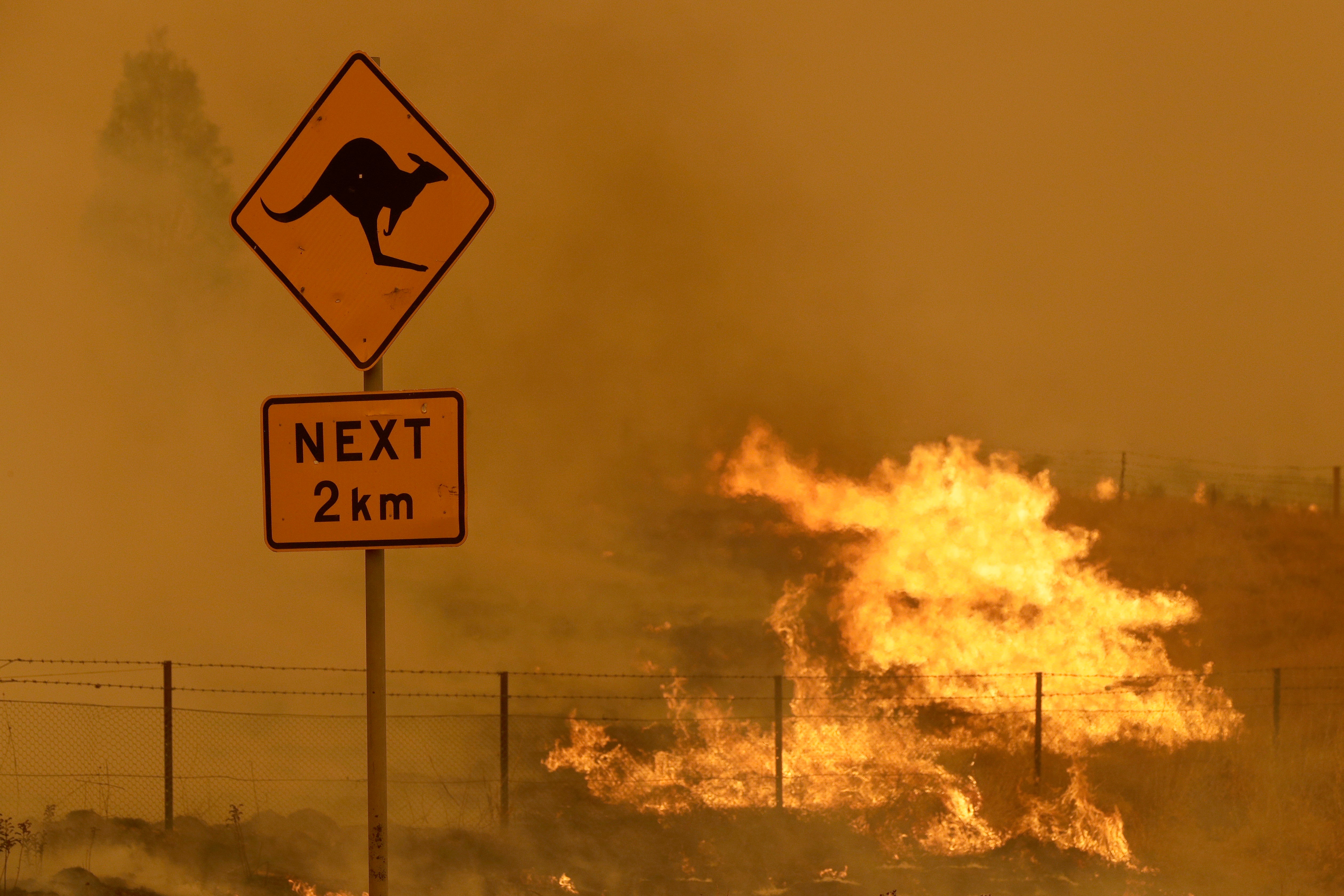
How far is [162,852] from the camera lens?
8500 millimetres

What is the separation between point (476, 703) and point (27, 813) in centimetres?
425

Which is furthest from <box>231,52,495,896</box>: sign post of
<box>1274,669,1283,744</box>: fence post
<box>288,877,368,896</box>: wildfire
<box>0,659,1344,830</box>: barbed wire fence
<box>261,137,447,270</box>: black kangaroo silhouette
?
<box>1274,669,1283,744</box>: fence post

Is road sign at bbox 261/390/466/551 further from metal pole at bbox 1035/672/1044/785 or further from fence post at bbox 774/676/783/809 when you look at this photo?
metal pole at bbox 1035/672/1044/785

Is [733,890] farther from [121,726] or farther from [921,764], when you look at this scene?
[121,726]

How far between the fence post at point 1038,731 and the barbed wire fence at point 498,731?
1.6 inches

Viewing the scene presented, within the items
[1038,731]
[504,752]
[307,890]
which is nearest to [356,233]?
[307,890]

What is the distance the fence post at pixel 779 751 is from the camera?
1012 centimetres

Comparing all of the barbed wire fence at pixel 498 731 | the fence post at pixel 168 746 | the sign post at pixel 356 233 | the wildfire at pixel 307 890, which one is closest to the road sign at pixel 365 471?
the sign post at pixel 356 233

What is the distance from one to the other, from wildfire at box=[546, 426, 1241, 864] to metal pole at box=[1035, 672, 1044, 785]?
0.92 ft

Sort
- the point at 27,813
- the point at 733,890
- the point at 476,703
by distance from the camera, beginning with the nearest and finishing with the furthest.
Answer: the point at 733,890 < the point at 27,813 < the point at 476,703

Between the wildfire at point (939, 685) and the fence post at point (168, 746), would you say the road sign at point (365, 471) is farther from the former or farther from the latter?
the wildfire at point (939, 685)

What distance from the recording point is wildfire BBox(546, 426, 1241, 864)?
33.3ft

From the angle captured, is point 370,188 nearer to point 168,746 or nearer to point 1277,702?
point 168,746

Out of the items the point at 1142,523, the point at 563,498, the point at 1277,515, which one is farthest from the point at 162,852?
the point at 1277,515
